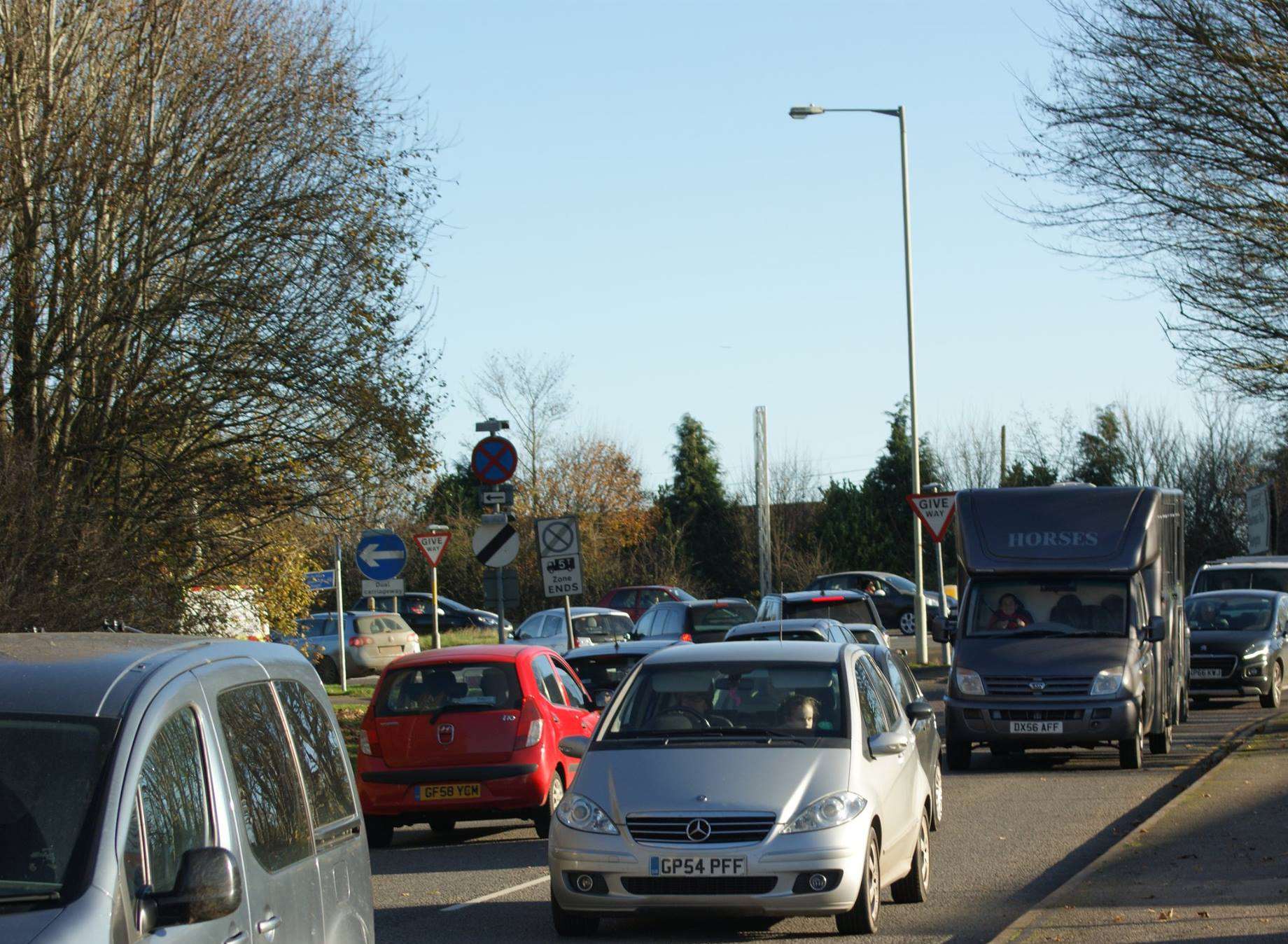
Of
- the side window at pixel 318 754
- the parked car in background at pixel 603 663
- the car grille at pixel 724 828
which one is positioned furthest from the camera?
the parked car in background at pixel 603 663

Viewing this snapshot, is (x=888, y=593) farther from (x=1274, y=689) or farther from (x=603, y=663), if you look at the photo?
(x=603, y=663)

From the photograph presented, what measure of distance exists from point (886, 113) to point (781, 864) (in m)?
27.7

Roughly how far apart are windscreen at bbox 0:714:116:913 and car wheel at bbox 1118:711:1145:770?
583 inches

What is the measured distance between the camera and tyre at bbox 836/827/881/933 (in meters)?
8.73

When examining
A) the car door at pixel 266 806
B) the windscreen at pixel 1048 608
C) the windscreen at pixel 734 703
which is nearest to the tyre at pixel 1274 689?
the windscreen at pixel 1048 608

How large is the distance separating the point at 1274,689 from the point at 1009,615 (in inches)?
392

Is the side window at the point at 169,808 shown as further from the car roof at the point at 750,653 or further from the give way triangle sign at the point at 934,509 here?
the give way triangle sign at the point at 934,509

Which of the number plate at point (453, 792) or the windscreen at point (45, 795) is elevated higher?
the windscreen at point (45, 795)

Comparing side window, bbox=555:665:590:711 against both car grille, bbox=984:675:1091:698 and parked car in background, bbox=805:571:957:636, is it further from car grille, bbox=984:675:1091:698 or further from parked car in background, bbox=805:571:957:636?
parked car in background, bbox=805:571:957:636

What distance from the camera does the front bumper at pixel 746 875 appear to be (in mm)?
8469

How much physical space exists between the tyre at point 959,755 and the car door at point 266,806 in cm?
1350

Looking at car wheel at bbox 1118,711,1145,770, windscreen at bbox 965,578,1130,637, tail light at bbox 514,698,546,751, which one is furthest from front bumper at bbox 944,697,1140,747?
tail light at bbox 514,698,546,751

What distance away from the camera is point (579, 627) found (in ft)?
108

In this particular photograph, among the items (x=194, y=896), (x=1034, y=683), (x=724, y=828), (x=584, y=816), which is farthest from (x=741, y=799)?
(x=1034, y=683)
